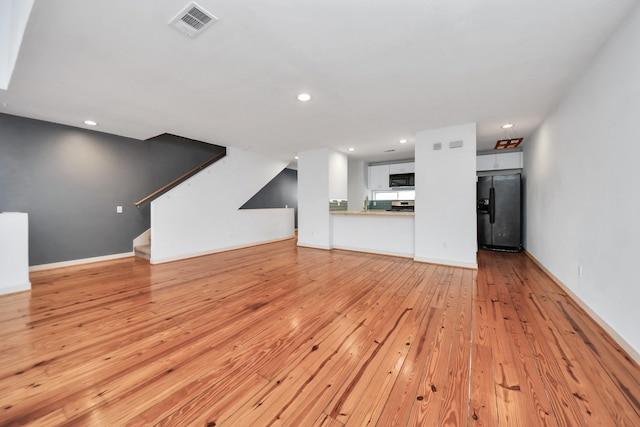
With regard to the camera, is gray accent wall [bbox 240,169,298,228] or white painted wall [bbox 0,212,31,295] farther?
gray accent wall [bbox 240,169,298,228]

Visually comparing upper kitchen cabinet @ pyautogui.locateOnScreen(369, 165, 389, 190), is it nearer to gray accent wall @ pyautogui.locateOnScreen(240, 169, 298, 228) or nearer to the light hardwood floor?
gray accent wall @ pyautogui.locateOnScreen(240, 169, 298, 228)

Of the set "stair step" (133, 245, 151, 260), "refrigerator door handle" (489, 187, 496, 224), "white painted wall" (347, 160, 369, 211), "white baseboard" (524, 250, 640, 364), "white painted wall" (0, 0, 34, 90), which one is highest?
"white painted wall" (0, 0, 34, 90)

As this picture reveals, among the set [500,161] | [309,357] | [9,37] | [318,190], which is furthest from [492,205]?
[9,37]

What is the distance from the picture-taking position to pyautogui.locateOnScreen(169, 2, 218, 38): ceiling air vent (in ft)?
5.72

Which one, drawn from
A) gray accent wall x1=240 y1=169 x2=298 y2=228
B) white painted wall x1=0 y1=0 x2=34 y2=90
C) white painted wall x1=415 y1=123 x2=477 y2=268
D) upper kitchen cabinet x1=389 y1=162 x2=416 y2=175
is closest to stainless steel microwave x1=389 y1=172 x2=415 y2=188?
upper kitchen cabinet x1=389 y1=162 x2=416 y2=175

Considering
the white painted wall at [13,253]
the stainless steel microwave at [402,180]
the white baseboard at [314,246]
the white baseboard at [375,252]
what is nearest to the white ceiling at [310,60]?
the white painted wall at [13,253]

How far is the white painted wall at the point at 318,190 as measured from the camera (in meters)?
6.00

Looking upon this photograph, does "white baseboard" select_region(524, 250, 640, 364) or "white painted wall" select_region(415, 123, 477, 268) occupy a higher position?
"white painted wall" select_region(415, 123, 477, 268)

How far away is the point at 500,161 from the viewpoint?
597 centimetres

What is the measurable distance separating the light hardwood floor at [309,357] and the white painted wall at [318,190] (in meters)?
2.90

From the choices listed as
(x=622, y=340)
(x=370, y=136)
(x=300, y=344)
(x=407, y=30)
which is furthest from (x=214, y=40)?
(x=622, y=340)

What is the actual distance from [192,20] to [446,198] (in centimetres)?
428

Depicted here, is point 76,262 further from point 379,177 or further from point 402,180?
point 402,180

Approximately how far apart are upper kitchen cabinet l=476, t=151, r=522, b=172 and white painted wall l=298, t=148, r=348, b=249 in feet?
11.6
